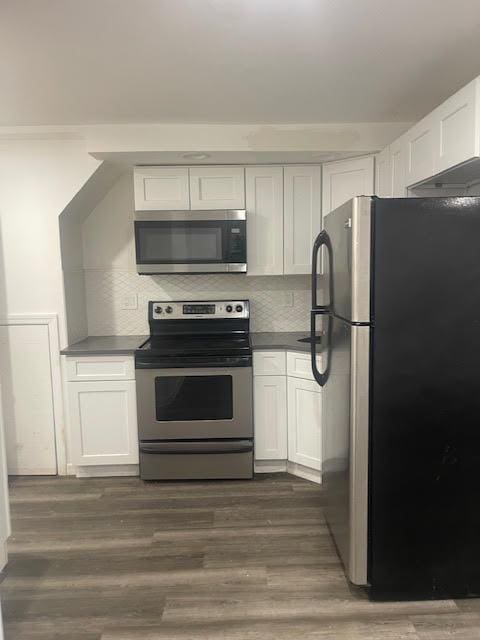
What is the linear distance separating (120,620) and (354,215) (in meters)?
1.89

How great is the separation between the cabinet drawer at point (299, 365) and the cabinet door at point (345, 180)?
103cm

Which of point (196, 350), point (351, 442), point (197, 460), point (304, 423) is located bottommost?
point (197, 460)

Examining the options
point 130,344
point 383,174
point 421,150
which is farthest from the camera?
point 130,344

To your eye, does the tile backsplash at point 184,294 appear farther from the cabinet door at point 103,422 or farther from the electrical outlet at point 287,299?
the cabinet door at point 103,422

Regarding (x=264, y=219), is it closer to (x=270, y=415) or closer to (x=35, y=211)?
(x=270, y=415)

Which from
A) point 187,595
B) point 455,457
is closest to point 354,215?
point 455,457

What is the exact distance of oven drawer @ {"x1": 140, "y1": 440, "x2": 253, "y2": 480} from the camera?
9.94 ft

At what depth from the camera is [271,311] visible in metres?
3.62

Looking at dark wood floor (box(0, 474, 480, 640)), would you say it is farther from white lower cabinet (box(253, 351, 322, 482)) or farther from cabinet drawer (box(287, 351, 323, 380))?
cabinet drawer (box(287, 351, 323, 380))

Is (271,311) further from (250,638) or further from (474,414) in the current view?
(250,638)

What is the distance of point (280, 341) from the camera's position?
319 centimetres

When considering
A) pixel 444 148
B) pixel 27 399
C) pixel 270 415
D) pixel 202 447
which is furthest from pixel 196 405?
pixel 444 148

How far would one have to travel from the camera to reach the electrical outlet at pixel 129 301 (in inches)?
141

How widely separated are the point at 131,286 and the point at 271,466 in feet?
5.63
